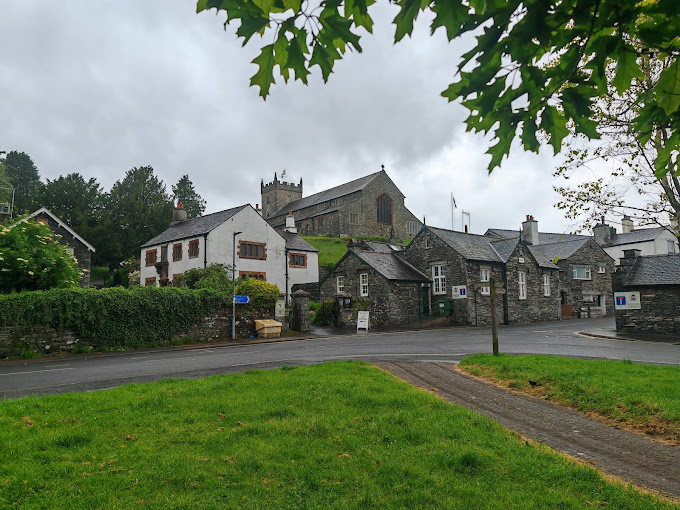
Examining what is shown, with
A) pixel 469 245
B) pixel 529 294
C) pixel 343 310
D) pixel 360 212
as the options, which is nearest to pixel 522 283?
pixel 529 294

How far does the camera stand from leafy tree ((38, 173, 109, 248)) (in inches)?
2492

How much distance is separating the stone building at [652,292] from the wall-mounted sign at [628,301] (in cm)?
16

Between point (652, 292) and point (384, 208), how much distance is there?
2223 inches

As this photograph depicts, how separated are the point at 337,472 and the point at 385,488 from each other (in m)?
0.61

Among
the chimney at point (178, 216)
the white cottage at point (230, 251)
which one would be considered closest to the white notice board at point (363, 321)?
the white cottage at point (230, 251)

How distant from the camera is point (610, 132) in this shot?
14750 millimetres

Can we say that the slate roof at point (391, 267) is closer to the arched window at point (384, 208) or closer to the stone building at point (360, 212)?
the stone building at point (360, 212)

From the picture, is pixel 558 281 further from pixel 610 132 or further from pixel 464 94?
pixel 464 94

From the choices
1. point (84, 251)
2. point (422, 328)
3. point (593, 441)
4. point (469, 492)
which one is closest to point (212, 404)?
point (469, 492)

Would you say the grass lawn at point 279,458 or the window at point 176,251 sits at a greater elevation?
the window at point 176,251

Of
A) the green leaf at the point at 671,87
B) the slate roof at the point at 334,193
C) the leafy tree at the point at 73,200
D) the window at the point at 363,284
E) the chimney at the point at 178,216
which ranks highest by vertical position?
the slate roof at the point at 334,193

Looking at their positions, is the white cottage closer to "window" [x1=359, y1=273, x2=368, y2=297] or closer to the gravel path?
"window" [x1=359, y1=273, x2=368, y2=297]

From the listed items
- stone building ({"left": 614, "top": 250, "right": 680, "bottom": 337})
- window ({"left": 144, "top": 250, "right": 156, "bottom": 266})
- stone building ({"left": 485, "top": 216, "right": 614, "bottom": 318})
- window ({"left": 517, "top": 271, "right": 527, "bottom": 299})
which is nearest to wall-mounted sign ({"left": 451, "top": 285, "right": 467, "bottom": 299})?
window ({"left": 517, "top": 271, "right": 527, "bottom": 299})

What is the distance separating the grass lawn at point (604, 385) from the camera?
8.00 metres
